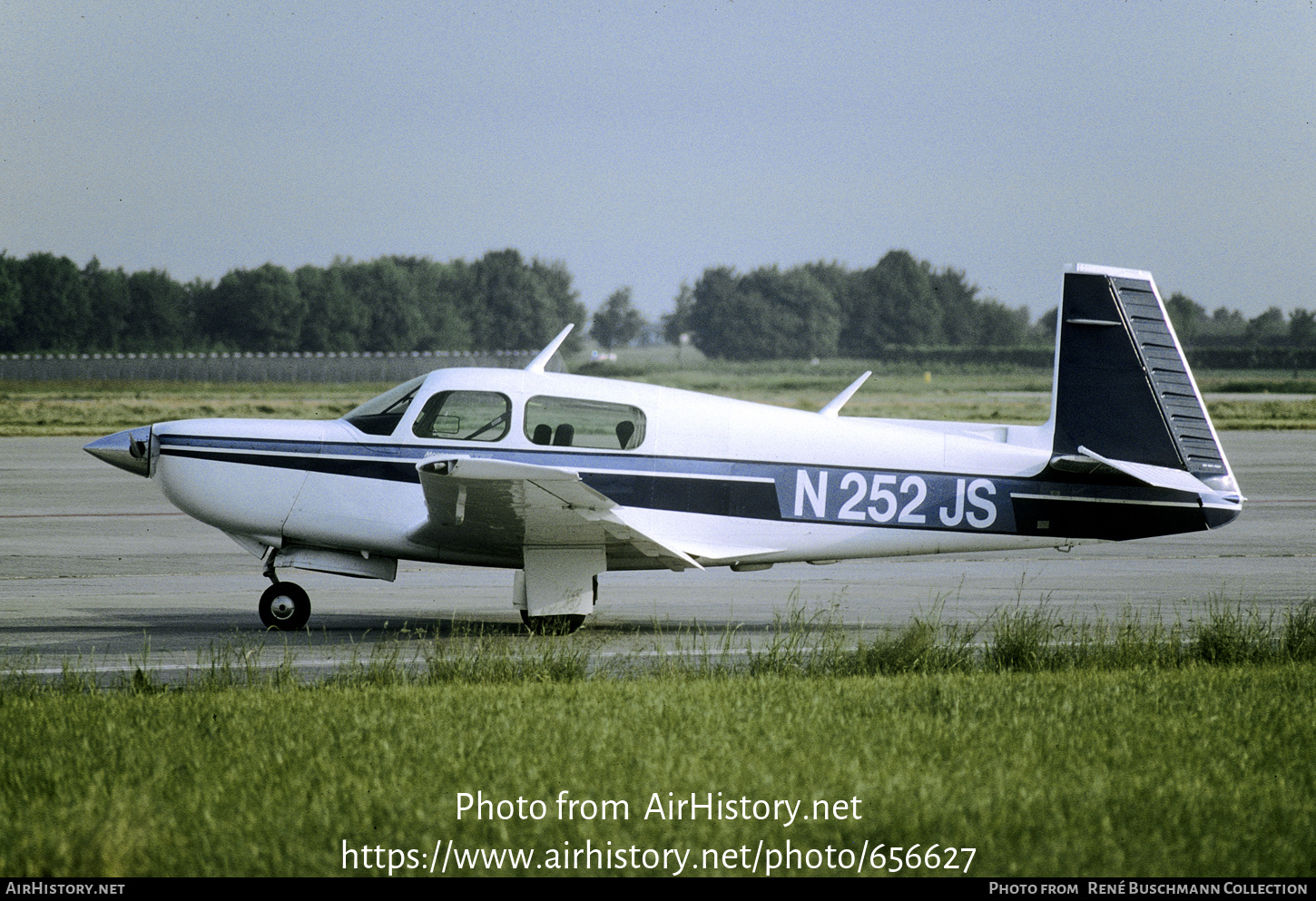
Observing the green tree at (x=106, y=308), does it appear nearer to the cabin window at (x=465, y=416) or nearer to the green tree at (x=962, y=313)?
the green tree at (x=962, y=313)

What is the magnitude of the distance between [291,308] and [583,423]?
331 ft

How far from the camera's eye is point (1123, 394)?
965 centimetres

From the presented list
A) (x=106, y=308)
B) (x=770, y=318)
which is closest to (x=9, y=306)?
(x=106, y=308)

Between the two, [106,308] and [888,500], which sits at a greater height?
[106,308]

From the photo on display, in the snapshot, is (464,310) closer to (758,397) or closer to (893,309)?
(893,309)

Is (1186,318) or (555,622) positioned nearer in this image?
(555,622)

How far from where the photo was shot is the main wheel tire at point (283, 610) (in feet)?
31.9

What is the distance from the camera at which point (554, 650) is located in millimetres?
8984

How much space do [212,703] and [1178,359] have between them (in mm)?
7456

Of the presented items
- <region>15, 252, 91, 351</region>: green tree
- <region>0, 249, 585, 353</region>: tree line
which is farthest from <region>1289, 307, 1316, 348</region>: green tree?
<region>15, 252, 91, 351</region>: green tree

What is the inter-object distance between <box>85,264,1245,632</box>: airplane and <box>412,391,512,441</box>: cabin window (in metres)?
0.01

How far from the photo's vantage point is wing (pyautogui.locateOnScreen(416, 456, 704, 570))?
324 inches

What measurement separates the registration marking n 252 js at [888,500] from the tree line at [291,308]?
9498cm

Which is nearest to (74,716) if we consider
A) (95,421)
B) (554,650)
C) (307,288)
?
(554,650)
